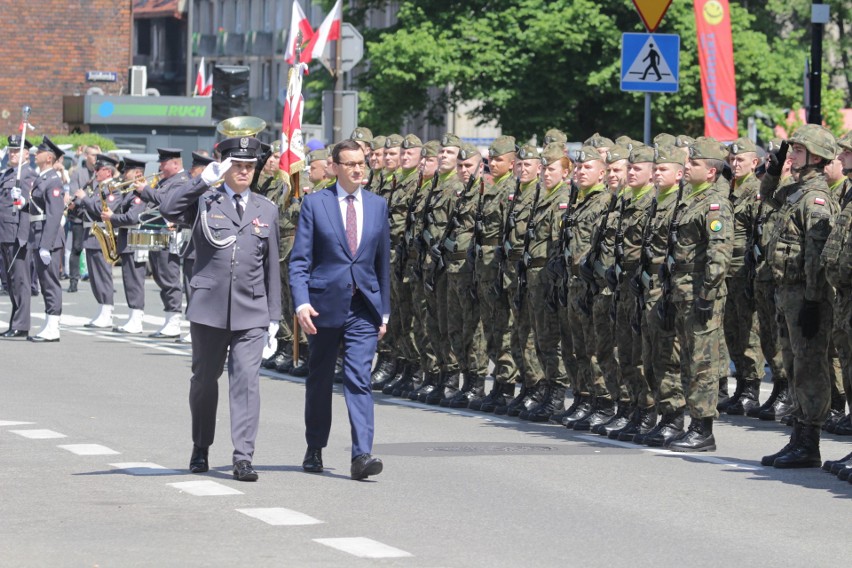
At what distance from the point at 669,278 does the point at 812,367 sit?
1290 mm

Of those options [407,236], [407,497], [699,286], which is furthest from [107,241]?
[407,497]

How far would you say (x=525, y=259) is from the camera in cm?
1566

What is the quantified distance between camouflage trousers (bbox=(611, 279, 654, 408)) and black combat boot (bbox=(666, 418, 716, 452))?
1.97 feet

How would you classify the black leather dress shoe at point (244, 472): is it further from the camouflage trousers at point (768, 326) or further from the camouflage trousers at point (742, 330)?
the camouflage trousers at point (742, 330)

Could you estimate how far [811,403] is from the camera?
1272 centimetres

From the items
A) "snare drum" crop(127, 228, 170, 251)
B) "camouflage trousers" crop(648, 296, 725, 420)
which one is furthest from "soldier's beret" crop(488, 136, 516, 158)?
"snare drum" crop(127, 228, 170, 251)

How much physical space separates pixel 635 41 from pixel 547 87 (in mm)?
29016

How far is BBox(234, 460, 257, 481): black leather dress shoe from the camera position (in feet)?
37.7

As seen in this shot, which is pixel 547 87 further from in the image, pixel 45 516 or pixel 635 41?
pixel 45 516

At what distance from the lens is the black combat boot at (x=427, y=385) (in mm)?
17109

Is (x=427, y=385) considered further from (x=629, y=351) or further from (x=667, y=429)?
(x=667, y=429)

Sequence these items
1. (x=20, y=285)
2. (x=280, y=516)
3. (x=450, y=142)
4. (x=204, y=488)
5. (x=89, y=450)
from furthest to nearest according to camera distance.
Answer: (x=20, y=285) < (x=450, y=142) < (x=89, y=450) < (x=204, y=488) < (x=280, y=516)

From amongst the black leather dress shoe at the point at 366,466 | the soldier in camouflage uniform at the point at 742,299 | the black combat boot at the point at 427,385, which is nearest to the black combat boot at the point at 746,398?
the soldier in camouflage uniform at the point at 742,299

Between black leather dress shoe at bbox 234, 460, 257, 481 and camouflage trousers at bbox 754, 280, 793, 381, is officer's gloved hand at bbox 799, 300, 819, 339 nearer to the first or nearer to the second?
camouflage trousers at bbox 754, 280, 793, 381
